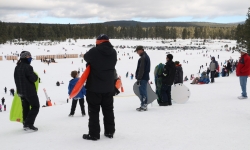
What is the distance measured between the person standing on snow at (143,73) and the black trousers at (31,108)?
2510 mm

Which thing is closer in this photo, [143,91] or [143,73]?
[143,73]

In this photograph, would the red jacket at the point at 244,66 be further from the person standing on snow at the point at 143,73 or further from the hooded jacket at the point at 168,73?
the person standing on snow at the point at 143,73

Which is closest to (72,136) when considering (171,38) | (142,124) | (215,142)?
(142,124)

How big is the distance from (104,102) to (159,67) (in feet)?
11.6

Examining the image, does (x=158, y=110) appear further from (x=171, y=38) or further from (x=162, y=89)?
(x=171, y=38)

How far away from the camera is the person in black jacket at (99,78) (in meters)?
4.16

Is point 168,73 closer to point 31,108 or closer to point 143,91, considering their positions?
point 143,91

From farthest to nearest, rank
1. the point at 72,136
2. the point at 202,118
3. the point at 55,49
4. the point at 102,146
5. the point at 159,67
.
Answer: the point at 55,49 < the point at 159,67 < the point at 202,118 < the point at 72,136 < the point at 102,146

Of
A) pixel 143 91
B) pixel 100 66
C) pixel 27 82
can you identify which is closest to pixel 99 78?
pixel 100 66

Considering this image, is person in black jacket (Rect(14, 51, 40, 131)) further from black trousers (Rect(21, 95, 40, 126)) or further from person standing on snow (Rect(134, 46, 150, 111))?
person standing on snow (Rect(134, 46, 150, 111))

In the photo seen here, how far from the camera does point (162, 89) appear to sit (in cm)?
762

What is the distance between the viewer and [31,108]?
5141 millimetres

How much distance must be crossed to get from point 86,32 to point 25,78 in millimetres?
141624

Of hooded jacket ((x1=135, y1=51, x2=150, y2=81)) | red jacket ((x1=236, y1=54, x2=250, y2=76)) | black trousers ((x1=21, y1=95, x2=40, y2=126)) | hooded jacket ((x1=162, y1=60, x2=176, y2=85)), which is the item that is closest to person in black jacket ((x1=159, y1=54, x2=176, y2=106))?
hooded jacket ((x1=162, y1=60, x2=176, y2=85))
